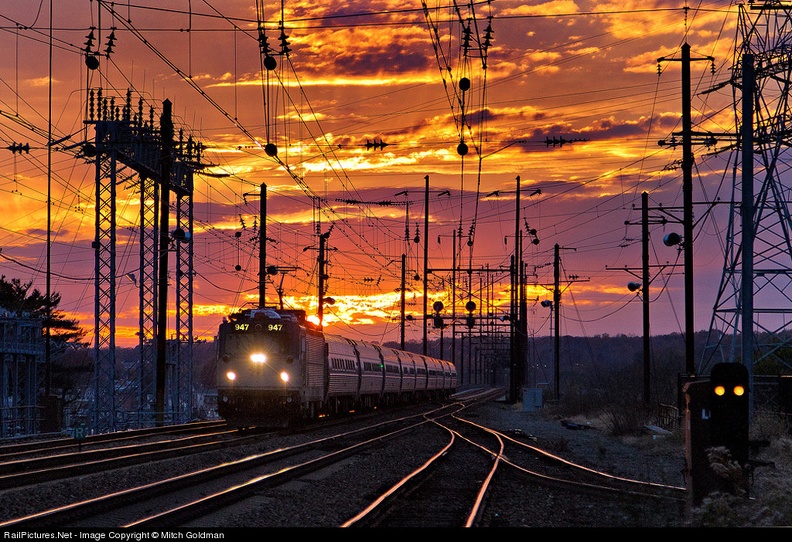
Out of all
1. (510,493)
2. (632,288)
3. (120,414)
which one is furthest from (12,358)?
(510,493)

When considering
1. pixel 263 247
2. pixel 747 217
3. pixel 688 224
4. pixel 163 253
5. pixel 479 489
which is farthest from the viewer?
pixel 263 247

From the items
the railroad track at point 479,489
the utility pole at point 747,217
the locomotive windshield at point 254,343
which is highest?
the utility pole at point 747,217

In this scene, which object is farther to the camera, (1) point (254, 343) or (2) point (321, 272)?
(2) point (321, 272)

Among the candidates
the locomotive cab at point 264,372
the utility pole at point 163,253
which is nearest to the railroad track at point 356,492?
the locomotive cab at point 264,372

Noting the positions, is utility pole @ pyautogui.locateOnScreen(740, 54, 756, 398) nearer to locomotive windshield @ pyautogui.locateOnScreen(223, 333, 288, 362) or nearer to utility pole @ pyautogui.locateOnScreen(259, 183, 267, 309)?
locomotive windshield @ pyautogui.locateOnScreen(223, 333, 288, 362)

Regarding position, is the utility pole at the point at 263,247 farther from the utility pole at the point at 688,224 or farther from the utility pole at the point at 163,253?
the utility pole at the point at 688,224

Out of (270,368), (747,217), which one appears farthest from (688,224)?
(270,368)

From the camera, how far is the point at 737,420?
39.6 feet

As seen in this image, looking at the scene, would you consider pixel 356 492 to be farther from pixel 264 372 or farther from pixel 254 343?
pixel 254 343

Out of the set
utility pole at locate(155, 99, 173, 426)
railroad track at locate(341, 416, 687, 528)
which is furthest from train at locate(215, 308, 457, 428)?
railroad track at locate(341, 416, 687, 528)

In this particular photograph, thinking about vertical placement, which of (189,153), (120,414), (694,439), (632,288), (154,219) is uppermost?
(189,153)

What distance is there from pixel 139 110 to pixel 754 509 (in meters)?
34.2

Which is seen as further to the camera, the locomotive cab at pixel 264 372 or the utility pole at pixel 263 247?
the utility pole at pixel 263 247

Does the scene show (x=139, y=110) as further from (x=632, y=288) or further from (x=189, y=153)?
(x=632, y=288)
